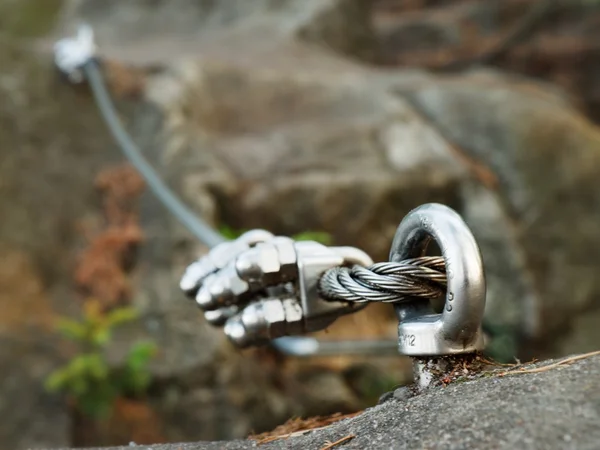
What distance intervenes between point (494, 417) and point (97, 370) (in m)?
2.83

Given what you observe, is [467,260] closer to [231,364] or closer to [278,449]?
[278,449]

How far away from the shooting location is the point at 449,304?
0.84m

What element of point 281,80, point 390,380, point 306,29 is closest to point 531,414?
point 390,380

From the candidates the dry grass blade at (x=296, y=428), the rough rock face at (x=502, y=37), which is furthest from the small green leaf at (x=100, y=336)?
the rough rock face at (x=502, y=37)

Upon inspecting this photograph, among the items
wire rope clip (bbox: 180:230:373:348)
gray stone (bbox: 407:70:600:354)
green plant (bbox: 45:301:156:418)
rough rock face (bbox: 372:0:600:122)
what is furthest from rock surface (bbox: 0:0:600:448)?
rough rock face (bbox: 372:0:600:122)

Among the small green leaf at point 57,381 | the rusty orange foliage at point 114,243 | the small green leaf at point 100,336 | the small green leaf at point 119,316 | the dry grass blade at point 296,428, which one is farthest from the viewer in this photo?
the rusty orange foliage at point 114,243

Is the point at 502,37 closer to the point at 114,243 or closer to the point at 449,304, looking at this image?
the point at 114,243

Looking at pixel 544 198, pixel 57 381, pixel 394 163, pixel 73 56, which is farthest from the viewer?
pixel 544 198

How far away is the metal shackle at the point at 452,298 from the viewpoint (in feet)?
2.71

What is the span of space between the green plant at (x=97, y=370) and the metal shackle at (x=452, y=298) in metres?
2.61

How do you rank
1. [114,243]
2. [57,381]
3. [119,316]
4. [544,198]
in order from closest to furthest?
[57,381] → [119,316] → [114,243] → [544,198]

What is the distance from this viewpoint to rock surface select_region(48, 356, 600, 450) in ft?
2.17

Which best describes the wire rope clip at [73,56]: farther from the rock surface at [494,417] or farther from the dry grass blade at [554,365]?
the dry grass blade at [554,365]

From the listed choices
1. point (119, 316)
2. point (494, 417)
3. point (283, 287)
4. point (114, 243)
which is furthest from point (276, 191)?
point (494, 417)
